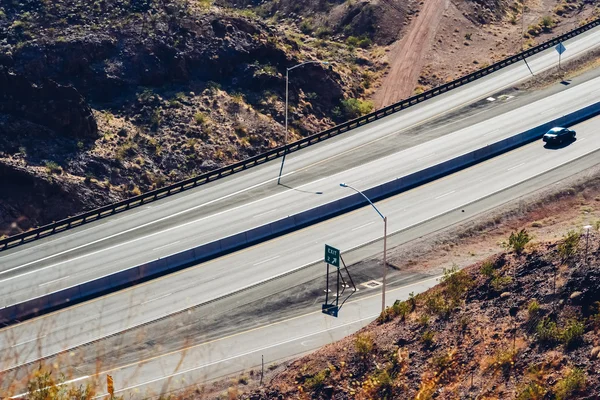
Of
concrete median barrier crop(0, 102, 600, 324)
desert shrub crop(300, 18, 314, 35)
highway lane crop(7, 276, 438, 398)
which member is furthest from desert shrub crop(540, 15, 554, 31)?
highway lane crop(7, 276, 438, 398)

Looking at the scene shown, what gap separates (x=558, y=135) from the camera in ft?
210

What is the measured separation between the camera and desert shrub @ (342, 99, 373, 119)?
77.2 m

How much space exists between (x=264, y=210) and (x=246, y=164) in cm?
744

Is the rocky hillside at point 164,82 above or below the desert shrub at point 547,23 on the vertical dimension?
below

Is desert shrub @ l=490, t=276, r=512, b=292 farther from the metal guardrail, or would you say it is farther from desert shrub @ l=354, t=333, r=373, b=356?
the metal guardrail

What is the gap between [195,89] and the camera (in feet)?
249

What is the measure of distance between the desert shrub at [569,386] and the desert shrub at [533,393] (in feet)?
1.53

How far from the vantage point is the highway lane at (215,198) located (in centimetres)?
5409

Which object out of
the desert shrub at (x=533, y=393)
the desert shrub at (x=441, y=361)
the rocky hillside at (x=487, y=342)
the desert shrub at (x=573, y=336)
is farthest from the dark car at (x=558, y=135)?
the desert shrub at (x=533, y=393)

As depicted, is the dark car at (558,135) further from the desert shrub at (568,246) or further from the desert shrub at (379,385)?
the desert shrub at (379,385)

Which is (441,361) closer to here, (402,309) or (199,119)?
(402,309)

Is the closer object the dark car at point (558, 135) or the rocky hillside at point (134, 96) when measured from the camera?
the dark car at point (558, 135)

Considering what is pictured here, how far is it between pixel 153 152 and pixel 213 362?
28318 millimetres

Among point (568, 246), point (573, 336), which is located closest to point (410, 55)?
point (568, 246)
